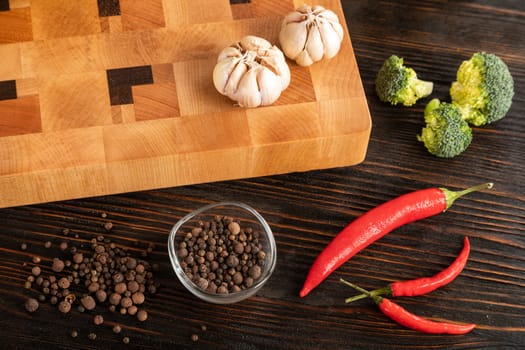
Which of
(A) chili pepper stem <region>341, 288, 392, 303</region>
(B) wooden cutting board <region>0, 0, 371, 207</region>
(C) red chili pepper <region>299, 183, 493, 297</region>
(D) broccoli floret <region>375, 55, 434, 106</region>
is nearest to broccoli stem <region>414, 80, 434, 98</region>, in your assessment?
(D) broccoli floret <region>375, 55, 434, 106</region>

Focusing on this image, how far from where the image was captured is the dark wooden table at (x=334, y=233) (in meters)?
2.57

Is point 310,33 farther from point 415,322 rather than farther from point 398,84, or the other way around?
point 415,322

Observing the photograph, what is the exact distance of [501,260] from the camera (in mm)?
2732

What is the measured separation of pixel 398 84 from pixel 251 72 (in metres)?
0.59

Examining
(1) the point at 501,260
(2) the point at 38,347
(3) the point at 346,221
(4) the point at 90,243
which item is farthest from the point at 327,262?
(2) the point at 38,347

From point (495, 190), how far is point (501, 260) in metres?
0.26

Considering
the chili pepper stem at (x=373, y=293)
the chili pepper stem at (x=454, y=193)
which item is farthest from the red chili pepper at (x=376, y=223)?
the chili pepper stem at (x=373, y=293)

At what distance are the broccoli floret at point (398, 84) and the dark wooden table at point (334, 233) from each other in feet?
0.19

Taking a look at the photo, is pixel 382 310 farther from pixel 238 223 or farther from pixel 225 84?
pixel 225 84

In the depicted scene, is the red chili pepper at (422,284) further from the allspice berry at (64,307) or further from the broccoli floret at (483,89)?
the allspice berry at (64,307)

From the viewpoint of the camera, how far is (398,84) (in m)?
2.88

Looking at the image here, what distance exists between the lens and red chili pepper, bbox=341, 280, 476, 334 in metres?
2.57

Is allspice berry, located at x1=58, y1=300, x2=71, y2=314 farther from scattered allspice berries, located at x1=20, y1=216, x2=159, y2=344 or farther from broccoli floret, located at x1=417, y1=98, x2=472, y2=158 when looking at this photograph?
broccoli floret, located at x1=417, y1=98, x2=472, y2=158

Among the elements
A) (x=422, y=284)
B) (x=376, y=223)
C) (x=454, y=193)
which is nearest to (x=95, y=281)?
(x=376, y=223)
